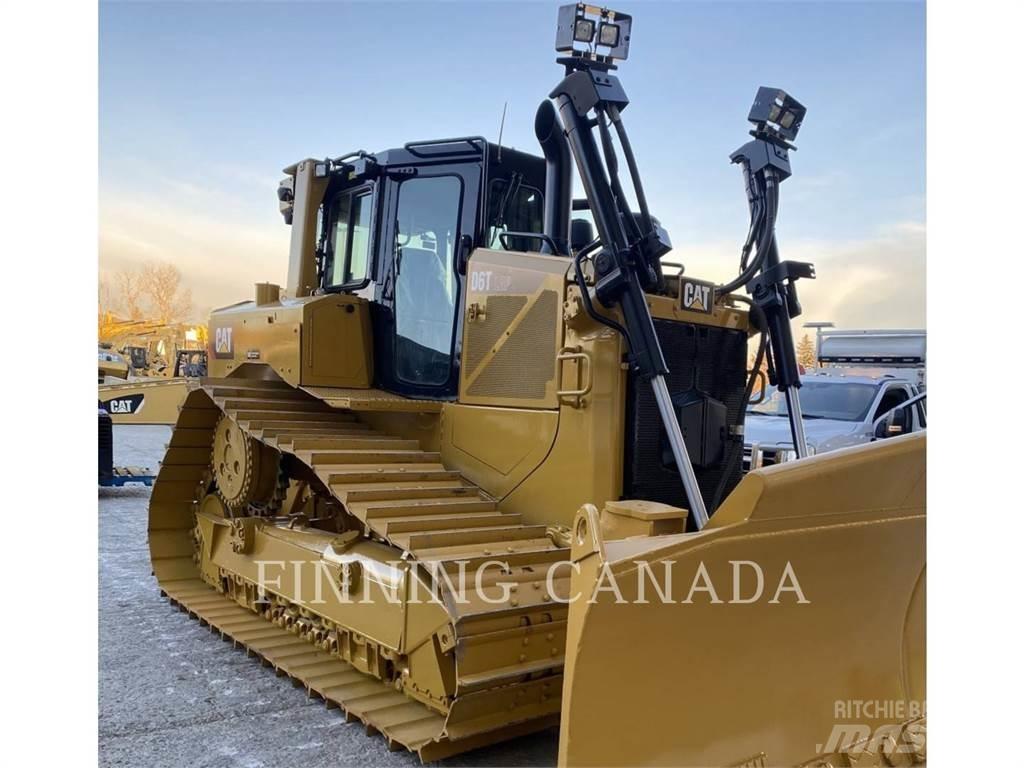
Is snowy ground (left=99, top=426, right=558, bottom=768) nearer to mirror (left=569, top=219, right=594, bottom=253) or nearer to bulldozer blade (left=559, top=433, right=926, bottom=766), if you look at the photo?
bulldozer blade (left=559, top=433, right=926, bottom=766)

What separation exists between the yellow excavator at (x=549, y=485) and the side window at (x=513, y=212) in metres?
0.02

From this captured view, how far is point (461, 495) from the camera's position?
4.11 meters

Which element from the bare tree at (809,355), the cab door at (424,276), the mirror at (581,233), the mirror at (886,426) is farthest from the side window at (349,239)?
the bare tree at (809,355)

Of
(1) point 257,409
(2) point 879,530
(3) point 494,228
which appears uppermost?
(3) point 494,228

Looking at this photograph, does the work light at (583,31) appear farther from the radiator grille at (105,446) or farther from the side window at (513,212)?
the radiator grille at (105,446)

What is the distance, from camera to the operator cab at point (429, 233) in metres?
4.48

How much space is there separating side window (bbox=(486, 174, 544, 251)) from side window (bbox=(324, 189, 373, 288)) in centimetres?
77

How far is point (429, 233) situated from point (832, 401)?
7419 millimetres

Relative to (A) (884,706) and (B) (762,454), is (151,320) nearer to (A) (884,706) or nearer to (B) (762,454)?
(B) (762,454)

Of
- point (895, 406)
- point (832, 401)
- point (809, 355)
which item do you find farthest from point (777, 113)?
point (809, 355)

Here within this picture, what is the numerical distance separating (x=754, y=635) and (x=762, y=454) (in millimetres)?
6305

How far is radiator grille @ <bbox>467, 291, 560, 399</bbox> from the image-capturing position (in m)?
3.96

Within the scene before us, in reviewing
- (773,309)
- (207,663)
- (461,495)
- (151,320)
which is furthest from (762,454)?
(151,320)

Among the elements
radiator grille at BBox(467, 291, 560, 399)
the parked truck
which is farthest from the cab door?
the parked truck
